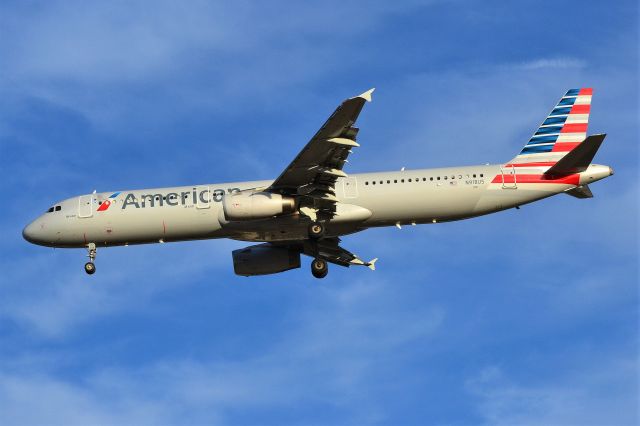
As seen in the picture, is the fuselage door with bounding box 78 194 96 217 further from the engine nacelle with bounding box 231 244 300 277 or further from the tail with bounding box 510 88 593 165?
the tail with bounding box 510 88 593 165

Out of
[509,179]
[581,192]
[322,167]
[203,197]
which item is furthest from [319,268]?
[581,192]

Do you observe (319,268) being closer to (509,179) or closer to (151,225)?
(151,225)

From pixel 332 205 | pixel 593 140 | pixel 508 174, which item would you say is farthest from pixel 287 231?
pixel 593 140

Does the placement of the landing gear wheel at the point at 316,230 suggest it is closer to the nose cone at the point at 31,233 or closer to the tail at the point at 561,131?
the tail at the point at 561,131

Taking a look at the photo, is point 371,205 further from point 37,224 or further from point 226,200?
point 37,224

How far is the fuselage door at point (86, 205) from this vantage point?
5481cm

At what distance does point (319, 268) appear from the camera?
185 ft

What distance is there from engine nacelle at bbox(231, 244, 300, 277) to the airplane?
241cm

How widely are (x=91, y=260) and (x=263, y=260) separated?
866 cm

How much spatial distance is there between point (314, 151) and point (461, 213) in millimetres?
7966

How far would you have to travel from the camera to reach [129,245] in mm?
55094

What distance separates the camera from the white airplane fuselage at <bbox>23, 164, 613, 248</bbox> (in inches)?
2060

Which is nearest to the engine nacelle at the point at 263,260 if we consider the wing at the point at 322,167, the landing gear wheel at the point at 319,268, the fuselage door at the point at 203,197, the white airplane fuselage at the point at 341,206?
the landing gear wheel at the point at 319,268

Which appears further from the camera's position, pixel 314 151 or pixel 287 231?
pixel 287 231
